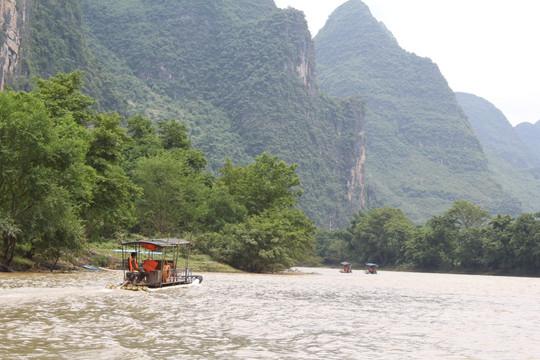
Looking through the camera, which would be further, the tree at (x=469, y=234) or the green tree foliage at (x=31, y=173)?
the tree at (x=469, y=234)

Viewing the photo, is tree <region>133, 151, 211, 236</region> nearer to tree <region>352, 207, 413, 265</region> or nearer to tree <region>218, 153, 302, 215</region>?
tree <region>218, 153, 302, 215</region>

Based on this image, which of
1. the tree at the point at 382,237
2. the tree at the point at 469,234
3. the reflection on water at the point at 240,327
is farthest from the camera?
the tree at the point at 382,237

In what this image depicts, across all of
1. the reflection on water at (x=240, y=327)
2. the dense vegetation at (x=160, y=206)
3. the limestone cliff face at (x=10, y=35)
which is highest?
the limestone cliff face at (x=10, y=35)

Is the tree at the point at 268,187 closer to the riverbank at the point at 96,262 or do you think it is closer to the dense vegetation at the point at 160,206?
the dense vegetation at the point at 160,206

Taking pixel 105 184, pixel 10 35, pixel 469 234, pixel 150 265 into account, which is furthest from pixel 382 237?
pixel 10 35

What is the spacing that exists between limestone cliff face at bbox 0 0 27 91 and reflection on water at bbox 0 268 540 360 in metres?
95.3

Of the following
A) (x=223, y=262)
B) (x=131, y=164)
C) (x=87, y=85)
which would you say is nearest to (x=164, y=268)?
(x=223, y=262)

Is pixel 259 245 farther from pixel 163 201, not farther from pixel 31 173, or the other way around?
pixel 31 173

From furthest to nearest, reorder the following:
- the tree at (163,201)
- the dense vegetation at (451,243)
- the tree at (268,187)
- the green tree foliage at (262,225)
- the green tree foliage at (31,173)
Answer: the dense vegetation at (451,243)
the tree at (268,187)
the tree at (163,201)
the green tree foliage at (262,225)
the green tree foliage at (31,173)

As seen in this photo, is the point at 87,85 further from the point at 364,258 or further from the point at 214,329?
the point at 214,329

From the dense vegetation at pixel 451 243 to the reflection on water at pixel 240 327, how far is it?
61437 millimetres

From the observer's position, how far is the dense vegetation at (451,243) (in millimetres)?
80688

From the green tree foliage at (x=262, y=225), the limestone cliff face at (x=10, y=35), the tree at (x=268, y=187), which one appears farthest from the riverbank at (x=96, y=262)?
the limestone cliff face at (x=10, y=35)

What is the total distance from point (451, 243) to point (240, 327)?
84.7 metres
